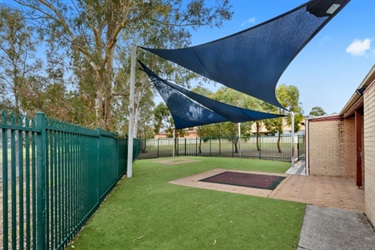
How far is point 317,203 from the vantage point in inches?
179

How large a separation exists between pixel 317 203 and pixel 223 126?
553 inches

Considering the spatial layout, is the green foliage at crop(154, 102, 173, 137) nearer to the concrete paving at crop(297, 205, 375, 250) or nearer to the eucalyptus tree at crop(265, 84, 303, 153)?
the eucalyptus tree at crop(265, 84, 303, 153)

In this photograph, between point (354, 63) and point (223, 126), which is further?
point (223, 126)

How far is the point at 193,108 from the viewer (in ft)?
30.5

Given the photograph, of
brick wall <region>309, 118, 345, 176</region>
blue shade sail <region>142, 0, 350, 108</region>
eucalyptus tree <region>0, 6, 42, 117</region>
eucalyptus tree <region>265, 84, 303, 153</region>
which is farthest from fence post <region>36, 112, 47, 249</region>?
eucalyptus tree <region>265, 84, 303, 153</region>

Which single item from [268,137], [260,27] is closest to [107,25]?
[260,27]

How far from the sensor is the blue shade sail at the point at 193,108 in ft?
24.8

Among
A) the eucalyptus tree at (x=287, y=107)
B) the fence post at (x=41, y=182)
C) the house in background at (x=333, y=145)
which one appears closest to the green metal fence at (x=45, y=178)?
the fence post at (x=41, y=182)

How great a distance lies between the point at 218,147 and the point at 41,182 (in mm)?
16213

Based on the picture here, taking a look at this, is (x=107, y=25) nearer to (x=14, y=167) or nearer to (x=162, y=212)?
(x=162, y=212)

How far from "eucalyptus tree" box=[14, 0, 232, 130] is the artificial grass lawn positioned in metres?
3.76

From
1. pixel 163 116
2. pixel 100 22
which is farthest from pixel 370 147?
pixel 163 116

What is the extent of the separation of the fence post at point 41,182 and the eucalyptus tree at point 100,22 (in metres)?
5.16

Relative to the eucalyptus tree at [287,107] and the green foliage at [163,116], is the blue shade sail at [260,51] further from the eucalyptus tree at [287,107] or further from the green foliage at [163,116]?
the green foliage at [163,116]
